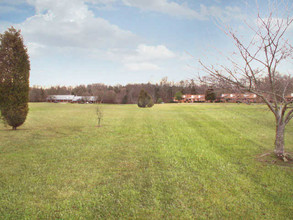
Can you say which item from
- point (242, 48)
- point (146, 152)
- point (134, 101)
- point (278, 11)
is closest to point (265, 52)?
point (242, 48)

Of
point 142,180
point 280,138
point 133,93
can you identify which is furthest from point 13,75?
point 133,93

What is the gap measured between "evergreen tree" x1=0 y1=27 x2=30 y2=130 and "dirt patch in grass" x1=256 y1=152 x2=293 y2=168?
569 inches

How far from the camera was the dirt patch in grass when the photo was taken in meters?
6.56

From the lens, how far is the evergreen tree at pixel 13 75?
11.8m

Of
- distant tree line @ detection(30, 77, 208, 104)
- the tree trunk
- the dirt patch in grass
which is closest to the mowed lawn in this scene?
the dirt patch in grass

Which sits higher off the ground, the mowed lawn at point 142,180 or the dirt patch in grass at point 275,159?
the dirt patch in grass at point 275,159

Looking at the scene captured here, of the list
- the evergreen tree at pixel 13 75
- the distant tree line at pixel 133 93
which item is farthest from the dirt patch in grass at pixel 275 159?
the distant tree line at pixel 133 93

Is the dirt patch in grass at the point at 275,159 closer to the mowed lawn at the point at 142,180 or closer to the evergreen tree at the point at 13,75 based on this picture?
the mowed lawn at the point at 142,180

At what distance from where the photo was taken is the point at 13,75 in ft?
39.2

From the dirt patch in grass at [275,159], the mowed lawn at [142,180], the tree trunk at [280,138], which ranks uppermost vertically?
the tree trunk at [280,138]

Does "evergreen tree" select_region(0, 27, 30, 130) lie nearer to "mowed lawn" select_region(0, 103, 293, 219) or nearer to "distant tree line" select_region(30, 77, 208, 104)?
"mowed lawn" select_region(0, 103, 293, 219)

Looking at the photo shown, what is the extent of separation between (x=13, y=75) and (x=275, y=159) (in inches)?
609

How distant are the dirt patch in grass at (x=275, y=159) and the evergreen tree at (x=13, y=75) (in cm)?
1445

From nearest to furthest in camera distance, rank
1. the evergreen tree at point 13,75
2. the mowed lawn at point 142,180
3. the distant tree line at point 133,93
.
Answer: the mowed lawn at point 142,180
the evergreen tree at point 13,75
the distant tree line at point 133,93
